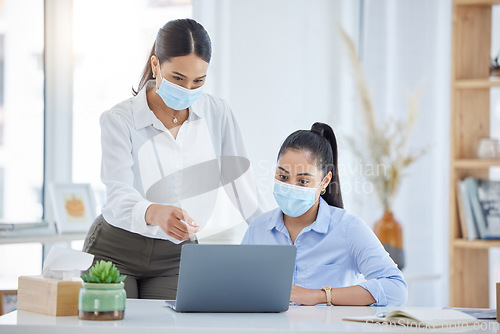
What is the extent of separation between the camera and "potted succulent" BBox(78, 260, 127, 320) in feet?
4.25

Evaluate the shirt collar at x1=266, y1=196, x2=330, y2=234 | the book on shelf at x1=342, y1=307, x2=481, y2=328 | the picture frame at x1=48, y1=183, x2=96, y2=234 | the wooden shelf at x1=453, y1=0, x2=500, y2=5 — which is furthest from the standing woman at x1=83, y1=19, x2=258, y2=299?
the wooden shelf at x1=453, y1=0, x2=500, y2=5

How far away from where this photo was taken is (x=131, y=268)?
6.18 ft

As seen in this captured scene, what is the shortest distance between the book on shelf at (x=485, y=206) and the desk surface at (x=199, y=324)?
1.62 metres

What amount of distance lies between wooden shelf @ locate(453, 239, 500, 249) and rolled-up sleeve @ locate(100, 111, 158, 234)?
161 centimetres

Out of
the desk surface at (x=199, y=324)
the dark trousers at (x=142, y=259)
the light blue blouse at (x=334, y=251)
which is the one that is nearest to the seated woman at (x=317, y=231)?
the light blue blouse at (x=334, y=251)

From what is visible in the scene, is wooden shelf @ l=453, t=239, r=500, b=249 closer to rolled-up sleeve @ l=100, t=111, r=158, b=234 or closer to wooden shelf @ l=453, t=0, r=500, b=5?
wooden shelf @ l=453, t=0, r=500, b=5

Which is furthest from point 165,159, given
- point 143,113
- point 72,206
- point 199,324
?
point 72,206

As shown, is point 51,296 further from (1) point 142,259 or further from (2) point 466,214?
(2) point 466,214

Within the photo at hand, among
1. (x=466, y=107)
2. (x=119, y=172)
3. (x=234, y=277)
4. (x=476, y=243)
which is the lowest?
(x=476, y=243)

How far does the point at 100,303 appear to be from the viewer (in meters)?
1.29

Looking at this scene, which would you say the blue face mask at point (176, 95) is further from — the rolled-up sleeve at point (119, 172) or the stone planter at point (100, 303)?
the stone planter at point (100, 303)

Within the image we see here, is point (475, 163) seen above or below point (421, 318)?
above

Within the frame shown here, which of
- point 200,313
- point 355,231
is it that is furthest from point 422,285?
point 200,313

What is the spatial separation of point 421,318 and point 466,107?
185cm
